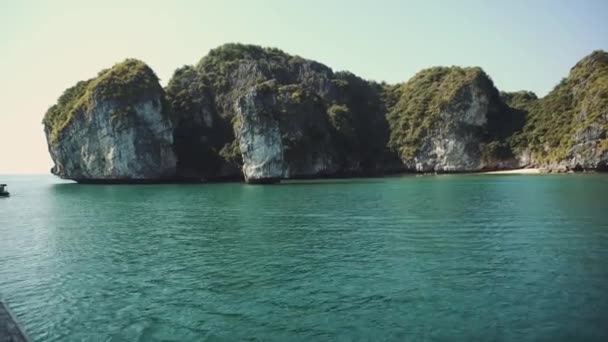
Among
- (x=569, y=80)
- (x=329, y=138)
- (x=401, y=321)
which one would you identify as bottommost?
(x=401, y=321)

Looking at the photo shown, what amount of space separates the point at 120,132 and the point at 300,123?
157ft

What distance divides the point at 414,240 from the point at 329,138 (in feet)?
366

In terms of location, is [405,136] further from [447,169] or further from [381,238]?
[381,238]

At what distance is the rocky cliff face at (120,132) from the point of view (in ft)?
359

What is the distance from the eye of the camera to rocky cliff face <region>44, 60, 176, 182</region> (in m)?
109

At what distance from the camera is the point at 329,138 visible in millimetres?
136375

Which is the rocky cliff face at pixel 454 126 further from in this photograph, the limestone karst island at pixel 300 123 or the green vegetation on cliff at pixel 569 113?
the green vegetation on cliff at pixel 569 113

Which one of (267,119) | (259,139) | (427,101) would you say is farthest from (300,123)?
(427,101)

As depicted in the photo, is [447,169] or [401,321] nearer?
[401,321]

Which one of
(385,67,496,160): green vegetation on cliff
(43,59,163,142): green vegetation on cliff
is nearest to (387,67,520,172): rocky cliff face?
(385,67,496,160): green vegetation on cliff

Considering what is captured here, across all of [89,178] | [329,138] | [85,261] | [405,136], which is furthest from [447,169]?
[85,261]

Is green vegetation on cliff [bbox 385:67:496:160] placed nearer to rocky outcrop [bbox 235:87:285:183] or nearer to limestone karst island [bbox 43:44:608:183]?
limestone karst island [bbox 43:44:608:183]

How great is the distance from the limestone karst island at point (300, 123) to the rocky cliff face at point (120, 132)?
265 millimetres

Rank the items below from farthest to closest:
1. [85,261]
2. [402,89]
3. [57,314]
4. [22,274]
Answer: [402,89] → [85,261] → [22,274] → [57,314]
